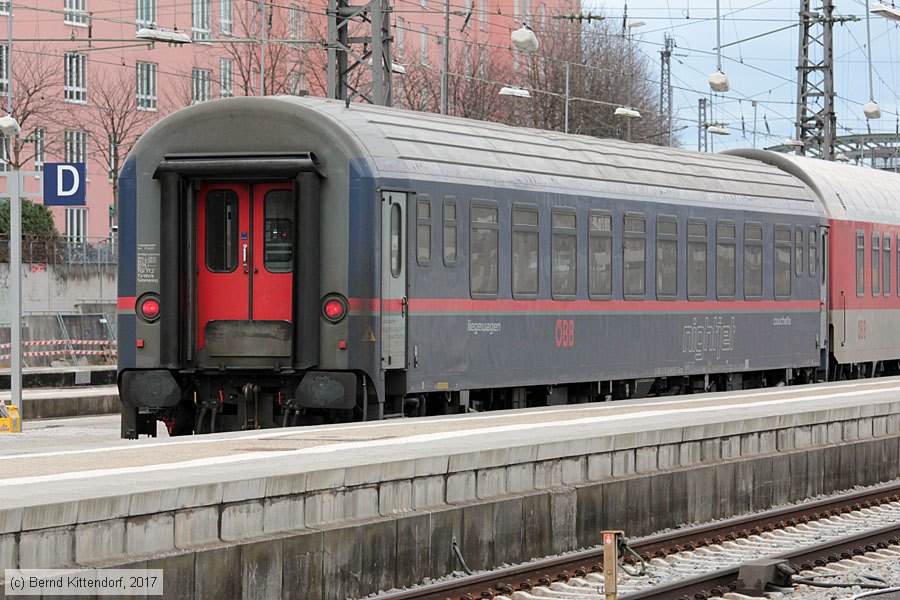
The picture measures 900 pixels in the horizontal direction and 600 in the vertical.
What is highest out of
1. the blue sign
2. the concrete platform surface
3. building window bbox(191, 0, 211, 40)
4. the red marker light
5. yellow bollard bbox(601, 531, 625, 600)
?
building window bbox(191, 0, 211, 40)

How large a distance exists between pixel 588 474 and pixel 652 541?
2.49 feet

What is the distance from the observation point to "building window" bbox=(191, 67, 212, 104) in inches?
2314

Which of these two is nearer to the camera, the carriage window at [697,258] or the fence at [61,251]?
the carriage window at [697,258]

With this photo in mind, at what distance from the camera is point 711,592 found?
11570 millimetres

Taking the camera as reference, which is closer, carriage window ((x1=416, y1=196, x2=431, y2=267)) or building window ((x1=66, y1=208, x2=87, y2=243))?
carriage window ((x1=416, y1=196, x2=431, y2=267))

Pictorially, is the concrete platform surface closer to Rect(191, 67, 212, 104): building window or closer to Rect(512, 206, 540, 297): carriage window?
Rect(512, 206, 540, 297): carriage window

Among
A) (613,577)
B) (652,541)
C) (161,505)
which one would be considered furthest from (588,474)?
(161,505)

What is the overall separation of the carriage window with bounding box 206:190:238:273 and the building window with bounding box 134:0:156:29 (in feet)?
142

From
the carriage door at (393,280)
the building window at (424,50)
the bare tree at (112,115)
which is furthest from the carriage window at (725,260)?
the building window at (424,50)

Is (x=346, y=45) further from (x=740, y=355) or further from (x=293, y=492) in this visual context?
(x=293, y=492)

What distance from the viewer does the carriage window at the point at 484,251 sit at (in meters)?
18.8

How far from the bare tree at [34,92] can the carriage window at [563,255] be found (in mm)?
32963

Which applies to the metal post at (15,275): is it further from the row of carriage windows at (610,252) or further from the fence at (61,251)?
the fence at (61,251)

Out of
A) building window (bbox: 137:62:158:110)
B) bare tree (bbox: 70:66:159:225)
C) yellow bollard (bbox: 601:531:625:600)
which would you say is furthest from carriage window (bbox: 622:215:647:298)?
building window (bbox: 137:62:158:110)
